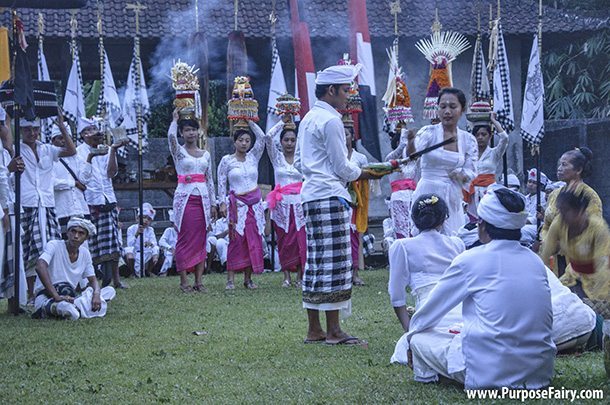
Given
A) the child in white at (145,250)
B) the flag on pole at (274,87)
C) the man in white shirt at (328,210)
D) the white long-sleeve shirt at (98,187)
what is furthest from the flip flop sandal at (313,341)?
the flag on pole at (274,87)

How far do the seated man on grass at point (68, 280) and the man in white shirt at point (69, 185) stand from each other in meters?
2.15

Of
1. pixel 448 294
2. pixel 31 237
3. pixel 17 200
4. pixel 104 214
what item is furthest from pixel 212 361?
pixel 104 214

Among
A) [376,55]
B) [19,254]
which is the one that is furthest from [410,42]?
[19,254]

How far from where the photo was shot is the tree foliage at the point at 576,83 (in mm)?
26938

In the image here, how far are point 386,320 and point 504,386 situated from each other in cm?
381

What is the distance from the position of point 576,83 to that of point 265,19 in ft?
31.7

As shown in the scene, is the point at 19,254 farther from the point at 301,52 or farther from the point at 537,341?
the point at 301,52

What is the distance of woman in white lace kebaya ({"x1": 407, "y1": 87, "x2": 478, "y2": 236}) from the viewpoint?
29.1 ft

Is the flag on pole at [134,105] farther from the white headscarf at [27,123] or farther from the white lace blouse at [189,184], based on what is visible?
the white headscarf at [27,123]

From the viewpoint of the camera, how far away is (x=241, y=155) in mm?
13164

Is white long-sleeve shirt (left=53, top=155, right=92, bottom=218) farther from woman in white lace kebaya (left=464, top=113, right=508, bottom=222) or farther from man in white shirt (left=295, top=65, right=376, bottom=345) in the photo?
man in white shirt (left=295, top=65, right=376, bottom=345)

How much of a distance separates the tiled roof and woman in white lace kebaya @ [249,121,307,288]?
8181mm

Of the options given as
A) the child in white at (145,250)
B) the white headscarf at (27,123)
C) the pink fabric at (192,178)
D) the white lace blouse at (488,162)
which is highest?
the white headscarf at (27,123)

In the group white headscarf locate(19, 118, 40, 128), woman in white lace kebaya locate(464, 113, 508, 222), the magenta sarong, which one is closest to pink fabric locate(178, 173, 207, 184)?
the magenta sarong
